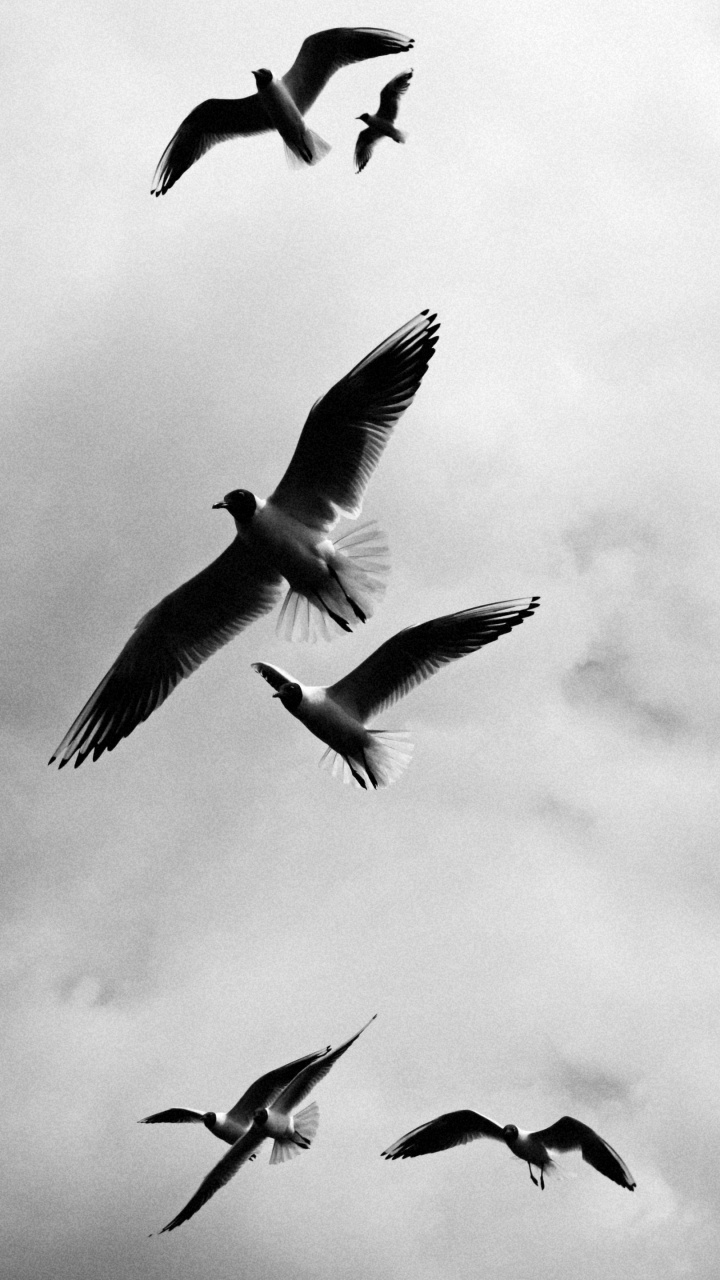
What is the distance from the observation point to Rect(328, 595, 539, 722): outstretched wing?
39.3ft

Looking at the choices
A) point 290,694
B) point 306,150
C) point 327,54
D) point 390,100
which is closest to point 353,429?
point 290,694

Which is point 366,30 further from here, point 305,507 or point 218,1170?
point 218,1170

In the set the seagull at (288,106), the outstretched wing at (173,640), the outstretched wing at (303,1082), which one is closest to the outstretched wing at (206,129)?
the seagull at (288,106)

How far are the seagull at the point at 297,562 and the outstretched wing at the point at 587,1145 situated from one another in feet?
20.0

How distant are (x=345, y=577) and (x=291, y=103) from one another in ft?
18.7

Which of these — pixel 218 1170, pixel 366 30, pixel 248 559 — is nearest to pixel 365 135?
pixel 366 30

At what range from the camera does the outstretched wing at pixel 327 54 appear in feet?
50.3

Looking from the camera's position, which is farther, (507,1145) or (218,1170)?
(507,1145)

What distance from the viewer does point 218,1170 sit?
559 inches

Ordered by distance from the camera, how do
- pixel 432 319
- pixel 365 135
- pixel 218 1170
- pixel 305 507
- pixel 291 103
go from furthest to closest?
pixel 365 135 < pixel 291 103 < pixel 218 1170 < pixel 305 507 < pixel 432 319

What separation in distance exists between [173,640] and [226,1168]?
464 centimetres

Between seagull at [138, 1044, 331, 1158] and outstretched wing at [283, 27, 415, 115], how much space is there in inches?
355

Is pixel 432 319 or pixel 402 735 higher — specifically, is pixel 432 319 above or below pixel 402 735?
above

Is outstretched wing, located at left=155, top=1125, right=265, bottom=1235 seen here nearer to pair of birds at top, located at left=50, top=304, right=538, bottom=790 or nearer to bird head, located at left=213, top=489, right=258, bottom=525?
pair of birds at top, located at left=50, top=304, right=538, bottom=790
